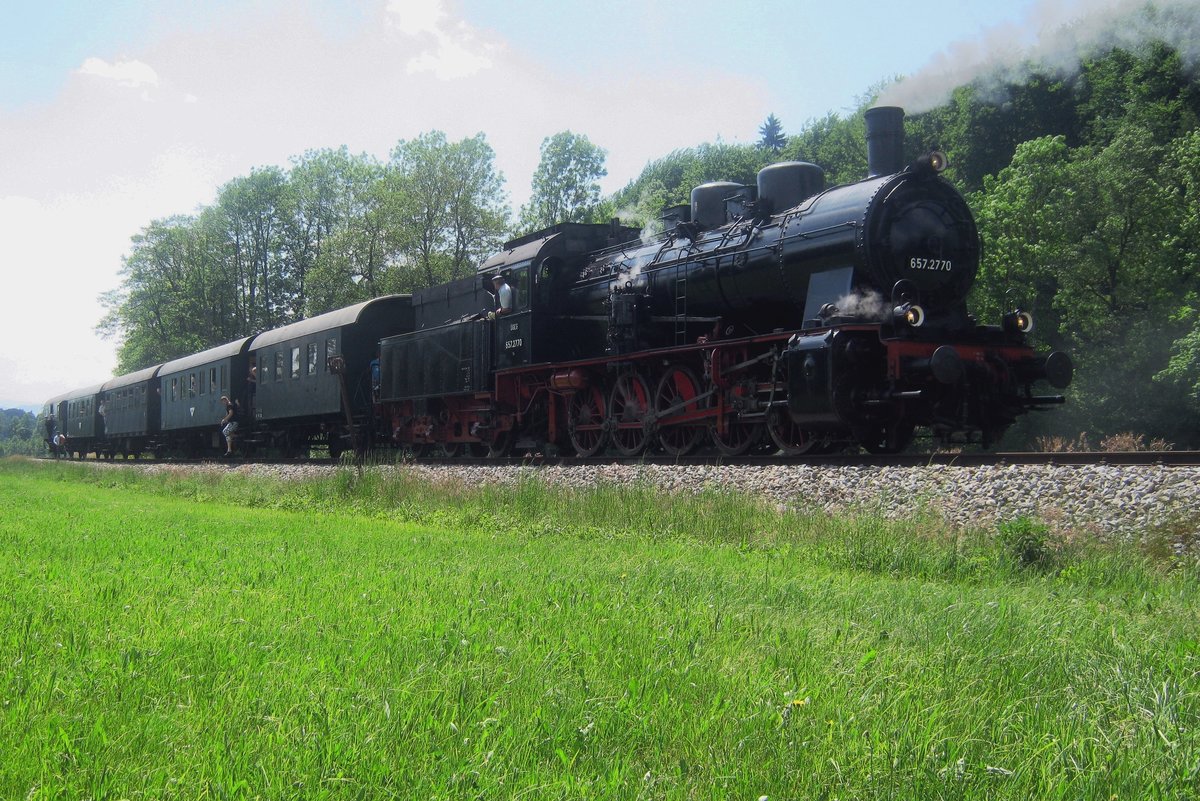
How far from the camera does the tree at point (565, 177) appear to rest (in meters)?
54.8

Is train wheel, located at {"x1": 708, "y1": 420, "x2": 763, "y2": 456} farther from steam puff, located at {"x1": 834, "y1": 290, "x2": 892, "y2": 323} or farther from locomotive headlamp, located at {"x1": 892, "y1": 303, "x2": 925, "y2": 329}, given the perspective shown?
locomotive headlamp, located at {"x1": 892, "y1": 303, "x2": 925, "y2": 329}

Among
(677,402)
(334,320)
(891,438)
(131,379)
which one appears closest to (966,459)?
(891,438)

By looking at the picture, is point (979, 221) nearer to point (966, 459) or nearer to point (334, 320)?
point (334, 320)

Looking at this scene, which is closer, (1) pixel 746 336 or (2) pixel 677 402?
(1) pixel 746 336

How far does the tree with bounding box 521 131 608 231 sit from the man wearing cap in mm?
37736

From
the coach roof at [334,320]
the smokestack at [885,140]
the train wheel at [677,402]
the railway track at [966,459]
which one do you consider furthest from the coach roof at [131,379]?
the smokestack at [885,140]

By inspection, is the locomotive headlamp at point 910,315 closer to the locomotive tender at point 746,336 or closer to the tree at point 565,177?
the locomotive tender at point 746,336

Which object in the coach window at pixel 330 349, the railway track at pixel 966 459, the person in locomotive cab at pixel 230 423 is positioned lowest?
the railway track at pixel 966 459

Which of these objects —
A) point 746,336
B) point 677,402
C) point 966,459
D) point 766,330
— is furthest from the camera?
point 677,402

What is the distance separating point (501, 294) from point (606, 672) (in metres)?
14.0

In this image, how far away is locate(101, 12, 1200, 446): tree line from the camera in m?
31.5

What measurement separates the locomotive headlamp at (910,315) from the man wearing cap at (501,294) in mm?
8280

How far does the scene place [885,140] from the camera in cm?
1248

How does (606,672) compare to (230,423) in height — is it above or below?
below
